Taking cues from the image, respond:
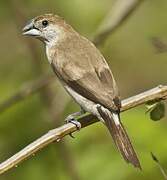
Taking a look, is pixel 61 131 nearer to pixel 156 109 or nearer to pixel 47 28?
pixel 156 109

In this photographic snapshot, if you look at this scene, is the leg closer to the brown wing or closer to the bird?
the bird

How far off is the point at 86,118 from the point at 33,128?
35.7 inches

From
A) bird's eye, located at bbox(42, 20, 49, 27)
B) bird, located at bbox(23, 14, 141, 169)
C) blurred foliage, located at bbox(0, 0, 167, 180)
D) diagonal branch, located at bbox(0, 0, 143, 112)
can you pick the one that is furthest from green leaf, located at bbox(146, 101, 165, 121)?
bird's eye, located at bbox(42, 20, 49, 27)

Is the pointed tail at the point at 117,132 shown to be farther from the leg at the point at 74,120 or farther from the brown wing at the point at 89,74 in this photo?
Result: the leg at the point at 74,120

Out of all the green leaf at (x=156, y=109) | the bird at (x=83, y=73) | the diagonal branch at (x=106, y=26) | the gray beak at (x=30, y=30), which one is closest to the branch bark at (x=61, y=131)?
the green leaf at (x=156, y=109)

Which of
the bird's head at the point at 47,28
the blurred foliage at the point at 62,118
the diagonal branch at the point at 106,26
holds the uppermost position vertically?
the bird's head at the point at 47,28

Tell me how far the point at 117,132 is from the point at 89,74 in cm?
60

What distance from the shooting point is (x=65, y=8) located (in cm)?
831

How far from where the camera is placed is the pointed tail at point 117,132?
618 cm

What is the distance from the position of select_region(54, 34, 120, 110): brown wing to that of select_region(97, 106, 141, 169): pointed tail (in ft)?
0.26

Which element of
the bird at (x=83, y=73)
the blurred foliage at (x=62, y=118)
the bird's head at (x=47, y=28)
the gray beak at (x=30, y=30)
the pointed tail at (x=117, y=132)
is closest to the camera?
the pointed tail at (x=117, y=132)

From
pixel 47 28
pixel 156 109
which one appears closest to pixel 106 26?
pixel 47 28

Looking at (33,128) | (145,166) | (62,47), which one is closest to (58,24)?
(62,47)

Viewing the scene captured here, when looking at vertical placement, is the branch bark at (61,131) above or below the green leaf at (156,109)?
above
